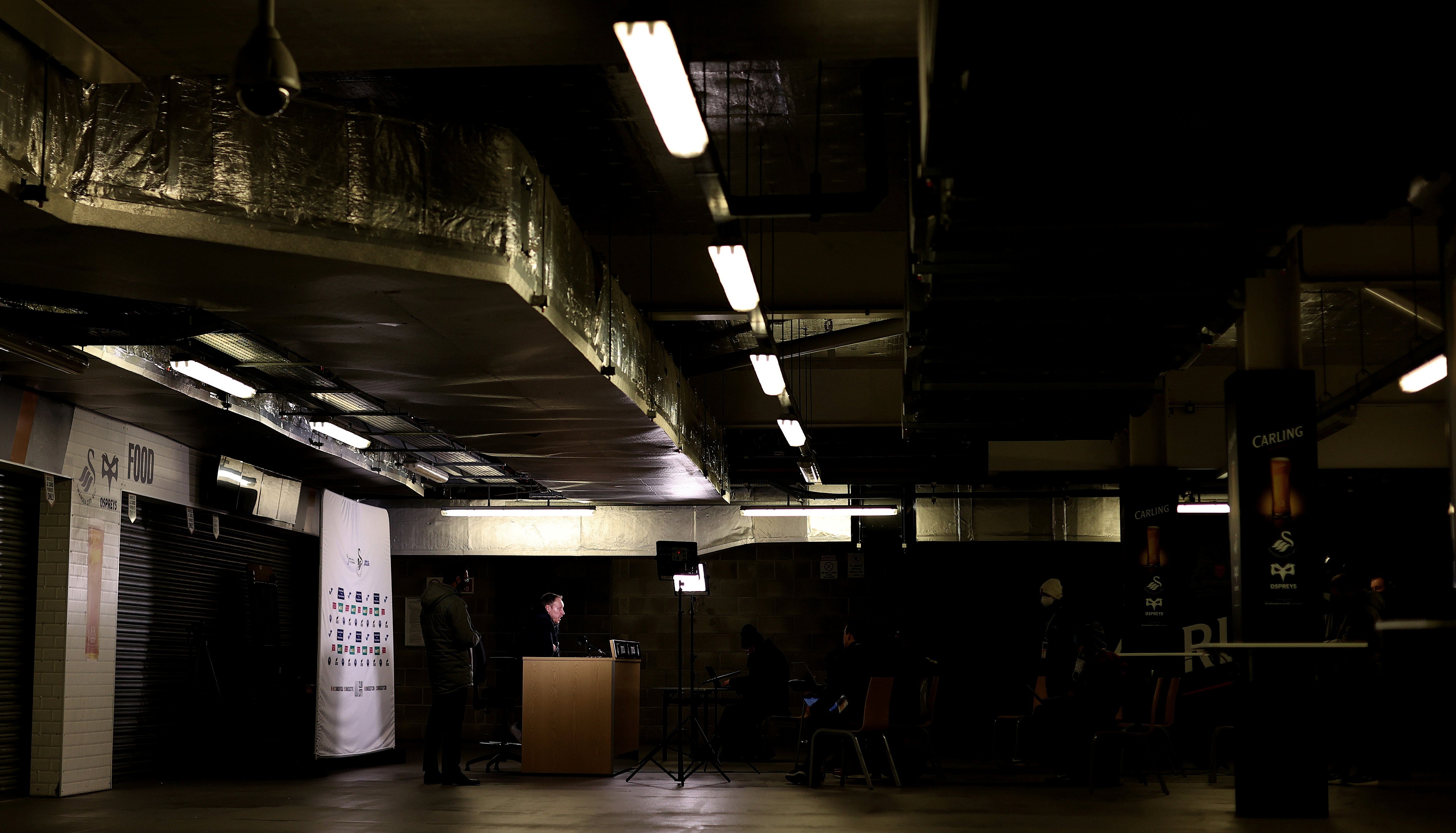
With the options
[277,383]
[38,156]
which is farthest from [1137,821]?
[38,156]

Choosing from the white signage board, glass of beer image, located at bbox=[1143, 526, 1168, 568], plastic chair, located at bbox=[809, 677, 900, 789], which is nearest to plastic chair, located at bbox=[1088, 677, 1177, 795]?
plastic chair, located at bbox=[809, 677, 900, 789]

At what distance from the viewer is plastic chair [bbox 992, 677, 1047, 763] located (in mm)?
10789

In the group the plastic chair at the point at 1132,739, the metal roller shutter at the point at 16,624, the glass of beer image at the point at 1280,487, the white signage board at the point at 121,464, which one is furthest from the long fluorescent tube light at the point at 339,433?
the glass of beer image at the point at 1280,487

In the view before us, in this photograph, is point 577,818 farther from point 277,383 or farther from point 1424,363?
point 1424,363

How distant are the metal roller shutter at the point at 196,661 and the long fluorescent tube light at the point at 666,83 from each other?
656 cm

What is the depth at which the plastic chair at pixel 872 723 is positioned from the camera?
887cm

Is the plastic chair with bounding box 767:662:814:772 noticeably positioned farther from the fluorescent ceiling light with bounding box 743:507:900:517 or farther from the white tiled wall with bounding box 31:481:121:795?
the white tiled wall with bounding box 31:481:121:795

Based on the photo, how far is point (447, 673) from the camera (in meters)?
9.38

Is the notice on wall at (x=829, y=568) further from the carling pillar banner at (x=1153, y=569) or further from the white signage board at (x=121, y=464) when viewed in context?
the white signage board at (x=121, y=464)

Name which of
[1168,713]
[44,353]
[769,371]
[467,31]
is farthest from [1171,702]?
[44,353]

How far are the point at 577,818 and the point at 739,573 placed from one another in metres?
8.19

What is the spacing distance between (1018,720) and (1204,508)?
3.83 metres

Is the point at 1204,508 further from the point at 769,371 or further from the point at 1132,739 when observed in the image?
the point at 769,371

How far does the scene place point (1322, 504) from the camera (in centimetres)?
1502
